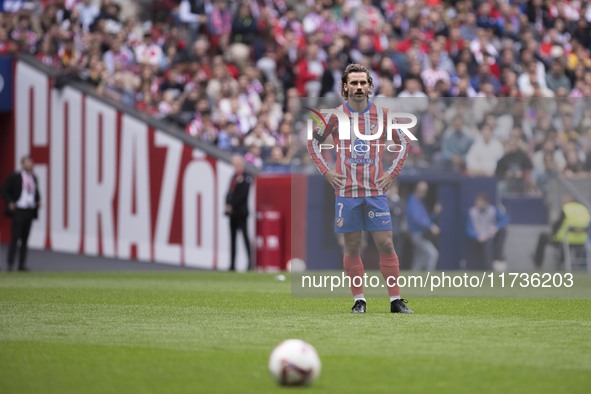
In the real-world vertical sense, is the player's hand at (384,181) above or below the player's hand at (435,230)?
above

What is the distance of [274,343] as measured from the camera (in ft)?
32.7

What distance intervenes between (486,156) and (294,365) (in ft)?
39.3

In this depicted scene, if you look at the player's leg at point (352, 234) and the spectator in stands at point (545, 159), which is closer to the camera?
the player's leg at point (352, 234)

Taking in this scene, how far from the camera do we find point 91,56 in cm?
2595

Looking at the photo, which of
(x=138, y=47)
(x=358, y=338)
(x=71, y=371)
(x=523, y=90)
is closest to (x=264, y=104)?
(x=138, y=47)

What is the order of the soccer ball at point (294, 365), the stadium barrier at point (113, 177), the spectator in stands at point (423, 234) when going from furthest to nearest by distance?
the stadium barrier at point (113, 177) < the spectator in stands at point (423, 234) < the soccer ball at point (294, 365)

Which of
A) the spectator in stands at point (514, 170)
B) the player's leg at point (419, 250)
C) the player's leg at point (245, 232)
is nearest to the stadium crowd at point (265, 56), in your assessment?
the player's leg at point (245, 232)

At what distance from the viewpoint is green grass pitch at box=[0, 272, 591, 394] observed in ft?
25.9

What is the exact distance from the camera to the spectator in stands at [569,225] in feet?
62.1

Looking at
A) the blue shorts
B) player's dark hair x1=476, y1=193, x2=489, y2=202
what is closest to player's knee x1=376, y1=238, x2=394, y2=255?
the blue shorts

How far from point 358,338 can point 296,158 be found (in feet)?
37.0

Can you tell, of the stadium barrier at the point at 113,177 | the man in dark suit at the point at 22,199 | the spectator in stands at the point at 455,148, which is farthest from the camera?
the stadium barrier at the point at 113,177

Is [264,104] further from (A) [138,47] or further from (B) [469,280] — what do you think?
(B) [469,280]

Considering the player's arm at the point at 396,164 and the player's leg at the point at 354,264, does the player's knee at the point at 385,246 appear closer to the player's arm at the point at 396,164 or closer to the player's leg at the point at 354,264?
the player's leg at the point at 354,264
